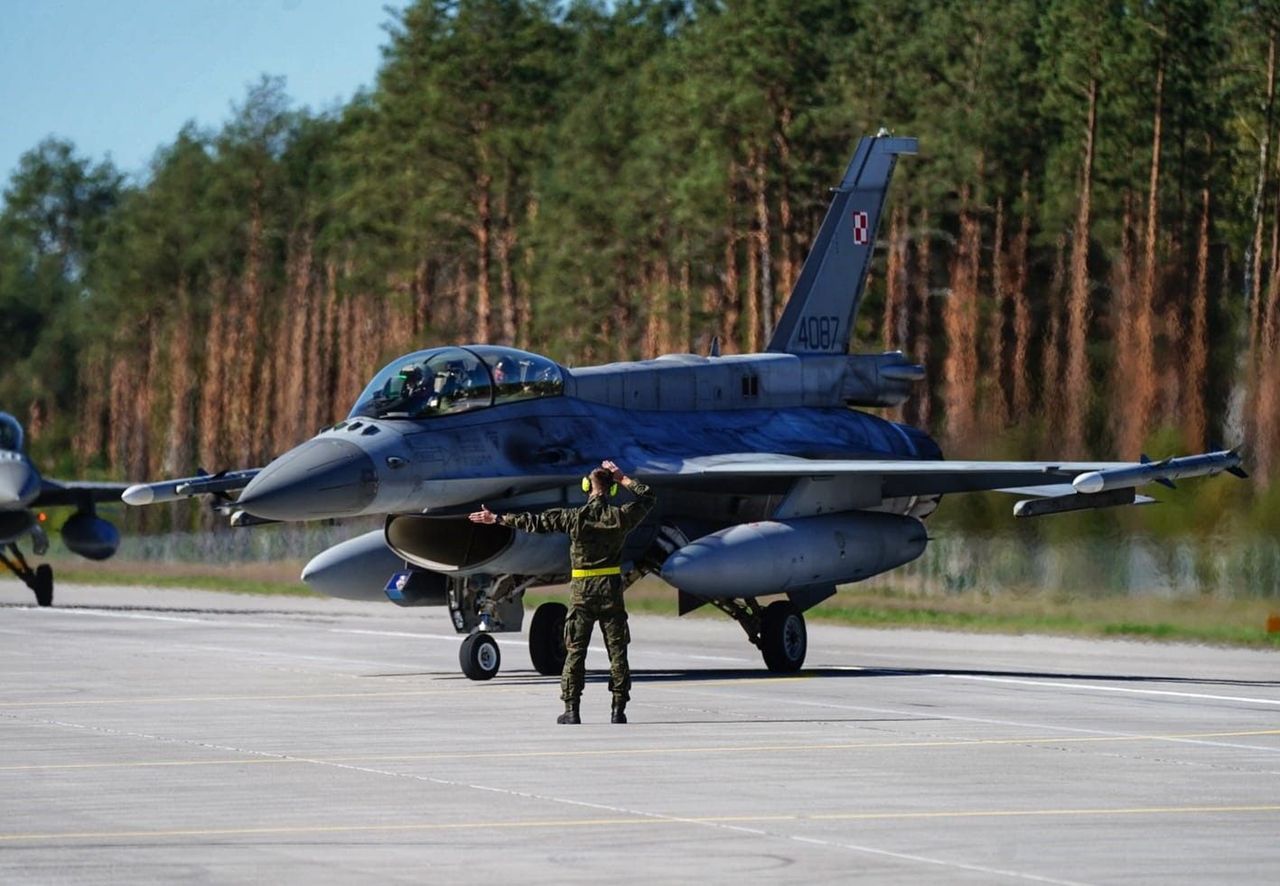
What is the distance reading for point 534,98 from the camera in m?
69.5

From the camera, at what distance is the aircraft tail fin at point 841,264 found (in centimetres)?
2317

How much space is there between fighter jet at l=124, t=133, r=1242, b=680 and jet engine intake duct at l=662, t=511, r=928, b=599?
0.06 feet

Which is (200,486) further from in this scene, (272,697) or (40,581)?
(40,581)

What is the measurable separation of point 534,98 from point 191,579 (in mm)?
27464

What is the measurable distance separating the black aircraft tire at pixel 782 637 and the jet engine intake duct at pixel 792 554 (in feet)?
1.45

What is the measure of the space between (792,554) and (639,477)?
1475 mm

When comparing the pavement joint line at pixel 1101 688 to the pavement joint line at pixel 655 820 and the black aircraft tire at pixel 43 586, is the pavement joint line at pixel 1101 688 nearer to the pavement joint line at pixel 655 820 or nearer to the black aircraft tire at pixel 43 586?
the pavement joint line at pixel 655 820

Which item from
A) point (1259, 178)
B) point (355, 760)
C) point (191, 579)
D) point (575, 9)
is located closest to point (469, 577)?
point (355, 760)

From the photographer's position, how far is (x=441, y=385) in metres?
18.6

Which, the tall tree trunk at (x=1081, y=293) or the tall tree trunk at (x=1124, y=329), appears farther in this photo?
the tall tree trunk at (x=1081, y=293)

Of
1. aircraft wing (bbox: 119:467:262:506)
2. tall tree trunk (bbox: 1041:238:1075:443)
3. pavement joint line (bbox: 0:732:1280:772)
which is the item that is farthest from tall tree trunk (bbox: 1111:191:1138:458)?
pavement joint line (bbox: 0:732:1280:772)

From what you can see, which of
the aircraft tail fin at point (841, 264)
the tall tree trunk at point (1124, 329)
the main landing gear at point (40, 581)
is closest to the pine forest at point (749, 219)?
the tall tree trunk at point (1124, 329)

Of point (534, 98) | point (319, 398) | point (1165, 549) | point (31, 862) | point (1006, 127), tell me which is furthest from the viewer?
point (319, 398)

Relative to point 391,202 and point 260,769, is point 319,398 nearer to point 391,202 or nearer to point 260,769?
point 391,202
